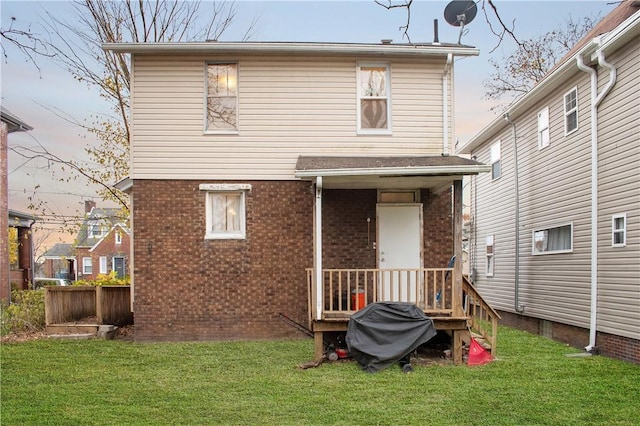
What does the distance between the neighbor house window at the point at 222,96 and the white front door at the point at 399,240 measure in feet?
11.8

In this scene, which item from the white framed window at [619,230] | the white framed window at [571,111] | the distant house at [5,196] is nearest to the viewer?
the white framed window at [619,230]

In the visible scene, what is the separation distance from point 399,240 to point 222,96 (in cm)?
467

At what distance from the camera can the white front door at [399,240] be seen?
11.1 metres

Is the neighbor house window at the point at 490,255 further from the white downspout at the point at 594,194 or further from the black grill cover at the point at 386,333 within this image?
the black grill cover at the point at 386,333

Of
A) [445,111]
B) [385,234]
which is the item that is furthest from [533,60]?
[385,234]

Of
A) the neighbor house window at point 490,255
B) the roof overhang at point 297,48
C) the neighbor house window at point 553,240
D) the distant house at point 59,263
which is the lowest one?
the distant house at point 59,263

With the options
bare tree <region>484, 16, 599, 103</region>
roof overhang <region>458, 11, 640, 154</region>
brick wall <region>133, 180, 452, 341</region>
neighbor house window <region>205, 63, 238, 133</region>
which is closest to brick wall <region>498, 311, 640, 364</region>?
brick wall <region>133, 180, 452, 341</region>

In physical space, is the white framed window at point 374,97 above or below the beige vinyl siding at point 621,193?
above

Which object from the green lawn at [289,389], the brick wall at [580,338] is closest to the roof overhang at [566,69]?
the brick wall at [580,338]

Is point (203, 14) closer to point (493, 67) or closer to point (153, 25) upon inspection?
point (153, 25)

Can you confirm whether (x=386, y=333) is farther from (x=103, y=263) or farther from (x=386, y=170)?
(x=103, y=263)

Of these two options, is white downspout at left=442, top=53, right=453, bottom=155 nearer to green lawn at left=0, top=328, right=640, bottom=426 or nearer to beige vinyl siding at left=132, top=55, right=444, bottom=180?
beige vinyl siding at left=132, top=55, right=444, bottom=180

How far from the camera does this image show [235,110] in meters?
11.2

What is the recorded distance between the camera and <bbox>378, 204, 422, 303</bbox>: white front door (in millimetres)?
11055
